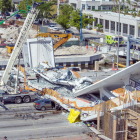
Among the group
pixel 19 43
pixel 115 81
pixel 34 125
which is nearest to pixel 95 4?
pixel 19 43

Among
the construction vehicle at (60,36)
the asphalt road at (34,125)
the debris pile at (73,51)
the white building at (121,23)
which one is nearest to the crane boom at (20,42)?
the asphalt road at (34,125)

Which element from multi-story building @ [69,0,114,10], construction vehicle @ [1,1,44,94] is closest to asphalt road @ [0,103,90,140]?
construction vehicle @ [1,1,44,94]

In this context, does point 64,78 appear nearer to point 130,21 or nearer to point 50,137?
point 50,137

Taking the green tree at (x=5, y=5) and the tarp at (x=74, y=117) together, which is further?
the green tree at (x=5, y=5)

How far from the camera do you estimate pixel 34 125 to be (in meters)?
22.9

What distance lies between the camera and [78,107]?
24.7 m

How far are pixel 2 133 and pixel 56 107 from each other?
608 centimetres

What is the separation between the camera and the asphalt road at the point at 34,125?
21.3m

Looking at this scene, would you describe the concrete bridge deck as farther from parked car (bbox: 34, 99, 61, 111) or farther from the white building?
the white building

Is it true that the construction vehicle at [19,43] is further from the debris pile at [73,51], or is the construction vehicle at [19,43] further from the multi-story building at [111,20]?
the multi-story building at [111,20]

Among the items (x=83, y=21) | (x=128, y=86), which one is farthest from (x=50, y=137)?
(x=83, y=21)

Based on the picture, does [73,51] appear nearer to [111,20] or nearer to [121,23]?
[121,23]

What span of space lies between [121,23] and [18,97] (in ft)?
152

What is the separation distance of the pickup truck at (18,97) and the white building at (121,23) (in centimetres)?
4135
